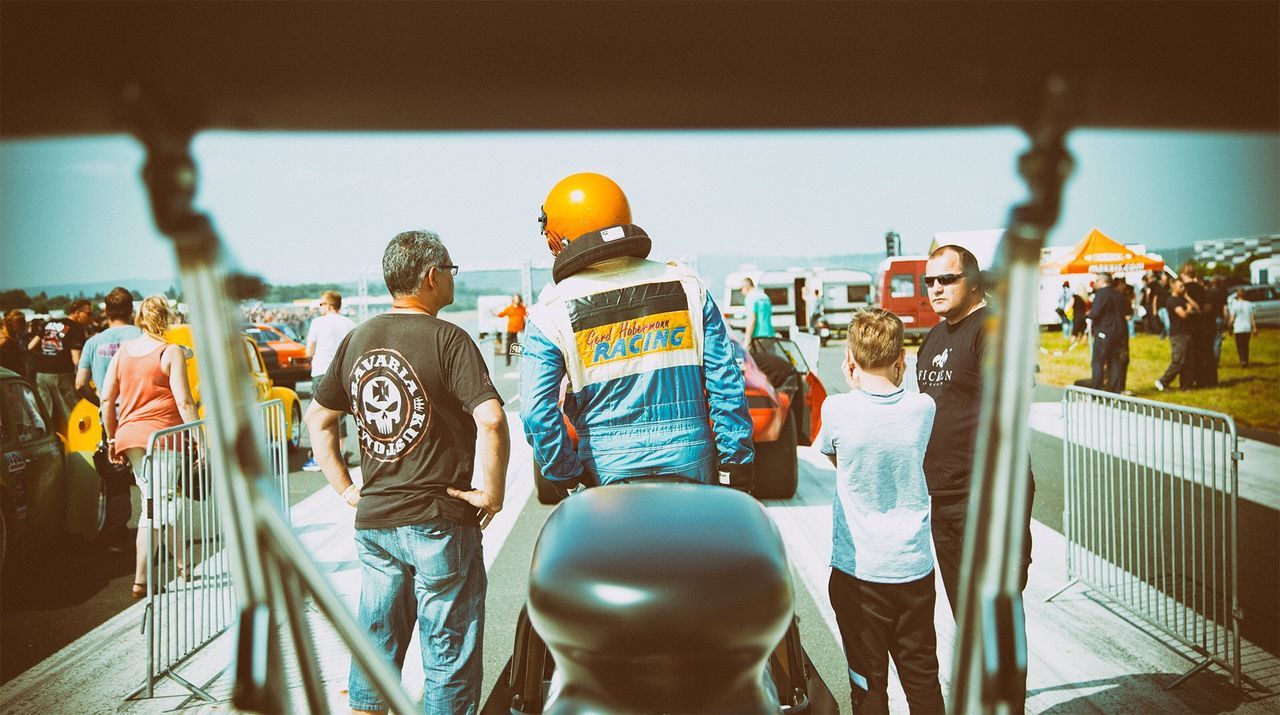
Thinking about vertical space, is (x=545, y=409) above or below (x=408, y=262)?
below

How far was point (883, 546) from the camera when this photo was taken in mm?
2953

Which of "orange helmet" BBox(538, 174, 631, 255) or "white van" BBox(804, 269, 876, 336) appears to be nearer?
"orange helmet" BBox(538, 174, 631, 255)

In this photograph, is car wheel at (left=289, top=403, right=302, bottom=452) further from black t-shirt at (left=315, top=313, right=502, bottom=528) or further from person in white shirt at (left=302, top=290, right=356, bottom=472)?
black t-shirt at (left=315, top=313, right=502, bottom=528)

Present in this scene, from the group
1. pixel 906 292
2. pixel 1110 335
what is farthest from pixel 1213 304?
pixel 906 292

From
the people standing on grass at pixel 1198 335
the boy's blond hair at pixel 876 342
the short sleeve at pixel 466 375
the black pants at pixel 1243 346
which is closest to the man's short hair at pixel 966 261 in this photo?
the boy's blond hair at pixel 876 342

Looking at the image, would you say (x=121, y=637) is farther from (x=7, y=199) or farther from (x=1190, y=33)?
(x=1190, y=33)

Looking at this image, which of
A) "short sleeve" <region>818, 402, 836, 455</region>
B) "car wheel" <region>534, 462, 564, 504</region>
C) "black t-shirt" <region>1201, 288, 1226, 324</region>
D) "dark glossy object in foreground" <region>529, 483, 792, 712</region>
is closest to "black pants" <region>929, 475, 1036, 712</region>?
"short sleeve" <region>818, 402, 836, 455</region>

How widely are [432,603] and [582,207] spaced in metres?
1.46

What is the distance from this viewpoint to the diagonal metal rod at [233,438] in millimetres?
933

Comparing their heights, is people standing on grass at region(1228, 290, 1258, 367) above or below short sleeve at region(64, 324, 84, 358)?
below

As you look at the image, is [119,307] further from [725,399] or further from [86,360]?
[725,399]

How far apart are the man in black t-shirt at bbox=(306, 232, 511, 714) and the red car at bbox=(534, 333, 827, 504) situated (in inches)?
109

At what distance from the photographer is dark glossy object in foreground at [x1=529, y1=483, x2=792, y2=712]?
1.27 m

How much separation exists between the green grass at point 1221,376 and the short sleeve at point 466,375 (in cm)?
1140
